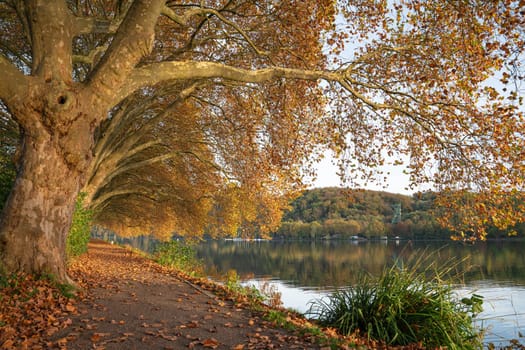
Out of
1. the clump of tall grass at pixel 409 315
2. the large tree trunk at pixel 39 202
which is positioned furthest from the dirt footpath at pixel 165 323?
the clump of tall grass at pixel 409 315

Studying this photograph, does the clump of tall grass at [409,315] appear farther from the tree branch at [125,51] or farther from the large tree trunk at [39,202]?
the tree branch at [125,51]

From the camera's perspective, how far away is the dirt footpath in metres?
4.75

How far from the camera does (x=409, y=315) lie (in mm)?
6680

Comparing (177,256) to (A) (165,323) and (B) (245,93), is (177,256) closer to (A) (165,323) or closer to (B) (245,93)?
(B) (245,93)

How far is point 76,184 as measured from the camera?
7109 millimetres

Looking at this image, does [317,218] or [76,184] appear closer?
[76,184]

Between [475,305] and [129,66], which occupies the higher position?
[129,66]

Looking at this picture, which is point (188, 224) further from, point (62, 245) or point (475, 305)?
point (475, 305)

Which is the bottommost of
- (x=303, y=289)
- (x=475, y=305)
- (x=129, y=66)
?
(x=303, y=289)

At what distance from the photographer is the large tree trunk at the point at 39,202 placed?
653cm

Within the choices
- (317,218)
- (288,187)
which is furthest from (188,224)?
(317,218)

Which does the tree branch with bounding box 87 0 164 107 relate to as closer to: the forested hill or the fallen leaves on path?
the fallen leaves on path

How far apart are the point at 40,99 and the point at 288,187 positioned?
10205 millimetres

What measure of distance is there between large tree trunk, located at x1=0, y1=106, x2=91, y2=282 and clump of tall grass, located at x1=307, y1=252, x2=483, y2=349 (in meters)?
5.00
